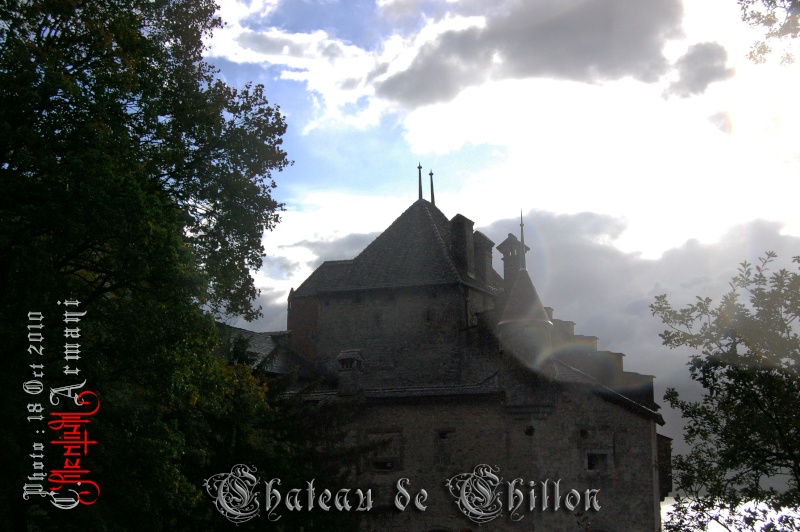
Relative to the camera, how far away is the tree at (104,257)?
11.5m

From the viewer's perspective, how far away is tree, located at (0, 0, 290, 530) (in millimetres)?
11453

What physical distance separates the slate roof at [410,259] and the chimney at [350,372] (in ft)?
14.8

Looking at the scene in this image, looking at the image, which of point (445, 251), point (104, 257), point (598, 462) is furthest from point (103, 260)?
point (445, 251)

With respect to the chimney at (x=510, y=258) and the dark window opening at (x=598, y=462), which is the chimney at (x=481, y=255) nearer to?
the chimney at (x=510, y=258)

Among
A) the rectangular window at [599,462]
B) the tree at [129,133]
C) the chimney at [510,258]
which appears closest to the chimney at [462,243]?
the chimney at [510,258]

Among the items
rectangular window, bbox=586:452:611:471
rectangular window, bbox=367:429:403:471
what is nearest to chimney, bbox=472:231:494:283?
rectangular window, bbox=367:429:403:471

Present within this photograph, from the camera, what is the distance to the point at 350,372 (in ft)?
84.7

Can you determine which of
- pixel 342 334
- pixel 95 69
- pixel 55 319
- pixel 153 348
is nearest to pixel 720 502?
pixel 153 348

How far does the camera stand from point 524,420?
23250mm

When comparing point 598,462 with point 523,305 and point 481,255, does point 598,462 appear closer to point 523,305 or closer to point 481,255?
point 523,305

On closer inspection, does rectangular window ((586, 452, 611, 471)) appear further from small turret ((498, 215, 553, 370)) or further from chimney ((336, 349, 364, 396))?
chimney ((336, 349, 364, 396))

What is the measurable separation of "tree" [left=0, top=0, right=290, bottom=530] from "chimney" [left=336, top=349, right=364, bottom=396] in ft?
35.7

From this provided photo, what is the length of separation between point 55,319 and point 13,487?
2487 millimetres

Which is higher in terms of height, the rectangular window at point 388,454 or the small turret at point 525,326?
the small turret at point 525,326
